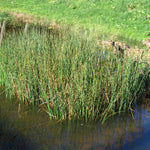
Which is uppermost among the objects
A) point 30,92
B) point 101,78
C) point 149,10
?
point 149,10

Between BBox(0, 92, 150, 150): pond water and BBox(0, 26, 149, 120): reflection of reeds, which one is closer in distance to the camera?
BBox(0, 92, 150, 150): pond water

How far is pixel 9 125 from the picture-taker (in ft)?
9.12

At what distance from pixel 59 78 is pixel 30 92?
56cm

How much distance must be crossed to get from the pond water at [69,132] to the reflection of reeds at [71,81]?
5.1 inches

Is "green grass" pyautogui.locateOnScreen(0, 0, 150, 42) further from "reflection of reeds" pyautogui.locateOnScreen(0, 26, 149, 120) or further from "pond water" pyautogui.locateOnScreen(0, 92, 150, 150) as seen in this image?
"pond water" pyautogui.locateOnScreen(0, 92, 150, 150)

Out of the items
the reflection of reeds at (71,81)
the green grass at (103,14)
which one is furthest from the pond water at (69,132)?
the green grass at (103,14)

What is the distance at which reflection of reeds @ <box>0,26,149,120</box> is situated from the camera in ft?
9.07

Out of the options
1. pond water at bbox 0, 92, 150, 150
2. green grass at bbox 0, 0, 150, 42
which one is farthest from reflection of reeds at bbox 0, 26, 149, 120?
green grass at bbox 0, 0, 150, 42

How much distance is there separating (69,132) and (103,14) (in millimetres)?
7854

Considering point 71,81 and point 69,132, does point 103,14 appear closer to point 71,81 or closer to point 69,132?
point 71,81

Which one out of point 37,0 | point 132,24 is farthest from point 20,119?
point 37,0

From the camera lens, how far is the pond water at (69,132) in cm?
248

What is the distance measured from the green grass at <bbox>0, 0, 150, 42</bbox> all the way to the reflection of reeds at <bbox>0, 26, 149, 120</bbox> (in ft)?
11.9

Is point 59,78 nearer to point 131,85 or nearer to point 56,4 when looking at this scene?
point 131,85
